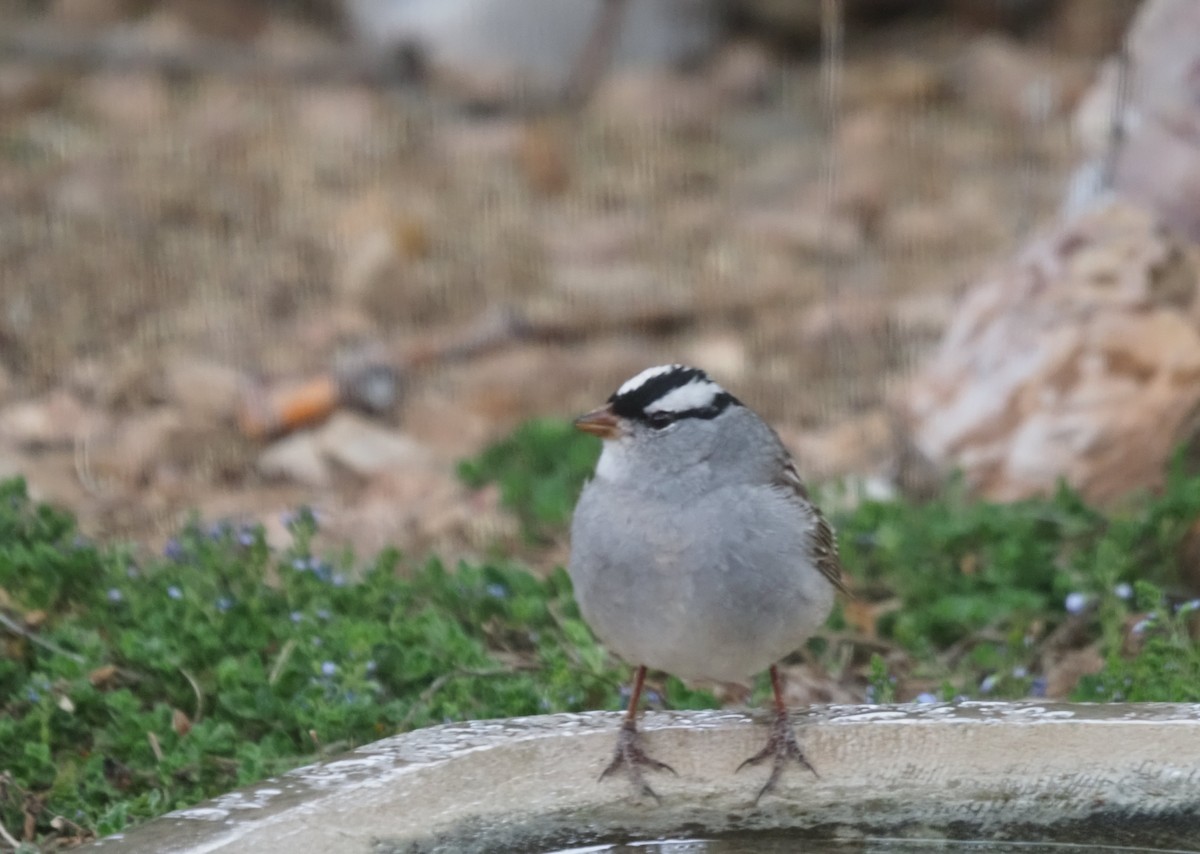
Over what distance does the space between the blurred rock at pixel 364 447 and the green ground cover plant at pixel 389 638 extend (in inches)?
→ 46.4

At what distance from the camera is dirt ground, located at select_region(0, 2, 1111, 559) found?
22.7 ft

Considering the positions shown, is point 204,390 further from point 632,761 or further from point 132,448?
point 632,761

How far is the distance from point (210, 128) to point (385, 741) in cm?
703

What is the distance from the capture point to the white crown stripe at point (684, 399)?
3.85 meters

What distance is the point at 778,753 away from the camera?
342 centimetres

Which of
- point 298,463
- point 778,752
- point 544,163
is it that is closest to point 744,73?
point 544,163

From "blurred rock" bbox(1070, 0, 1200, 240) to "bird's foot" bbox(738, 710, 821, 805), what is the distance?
3.56 metres

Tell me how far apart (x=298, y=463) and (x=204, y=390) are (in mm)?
735

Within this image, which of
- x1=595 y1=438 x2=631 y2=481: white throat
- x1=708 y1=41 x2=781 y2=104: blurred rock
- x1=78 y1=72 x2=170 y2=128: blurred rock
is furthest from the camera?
x1=708 y1=41 x2=781 y2=104: blurred rock

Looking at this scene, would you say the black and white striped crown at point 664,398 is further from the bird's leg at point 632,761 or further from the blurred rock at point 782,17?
the blurred rock at point 782,17

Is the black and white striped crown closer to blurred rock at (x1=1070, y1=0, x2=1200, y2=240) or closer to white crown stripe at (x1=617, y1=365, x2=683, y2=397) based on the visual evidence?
white crown stripe at (x1=617, y1=365, x2=683, y2=397)

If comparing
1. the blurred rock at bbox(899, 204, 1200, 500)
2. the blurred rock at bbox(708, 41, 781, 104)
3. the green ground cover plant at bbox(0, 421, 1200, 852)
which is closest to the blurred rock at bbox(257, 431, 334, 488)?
the green ground cover plant at bbox(0, 421, 1200, 852)

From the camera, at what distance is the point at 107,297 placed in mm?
8281

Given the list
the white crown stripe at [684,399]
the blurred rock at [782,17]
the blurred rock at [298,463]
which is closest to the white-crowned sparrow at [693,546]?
the white crown stripe at [684,399]
